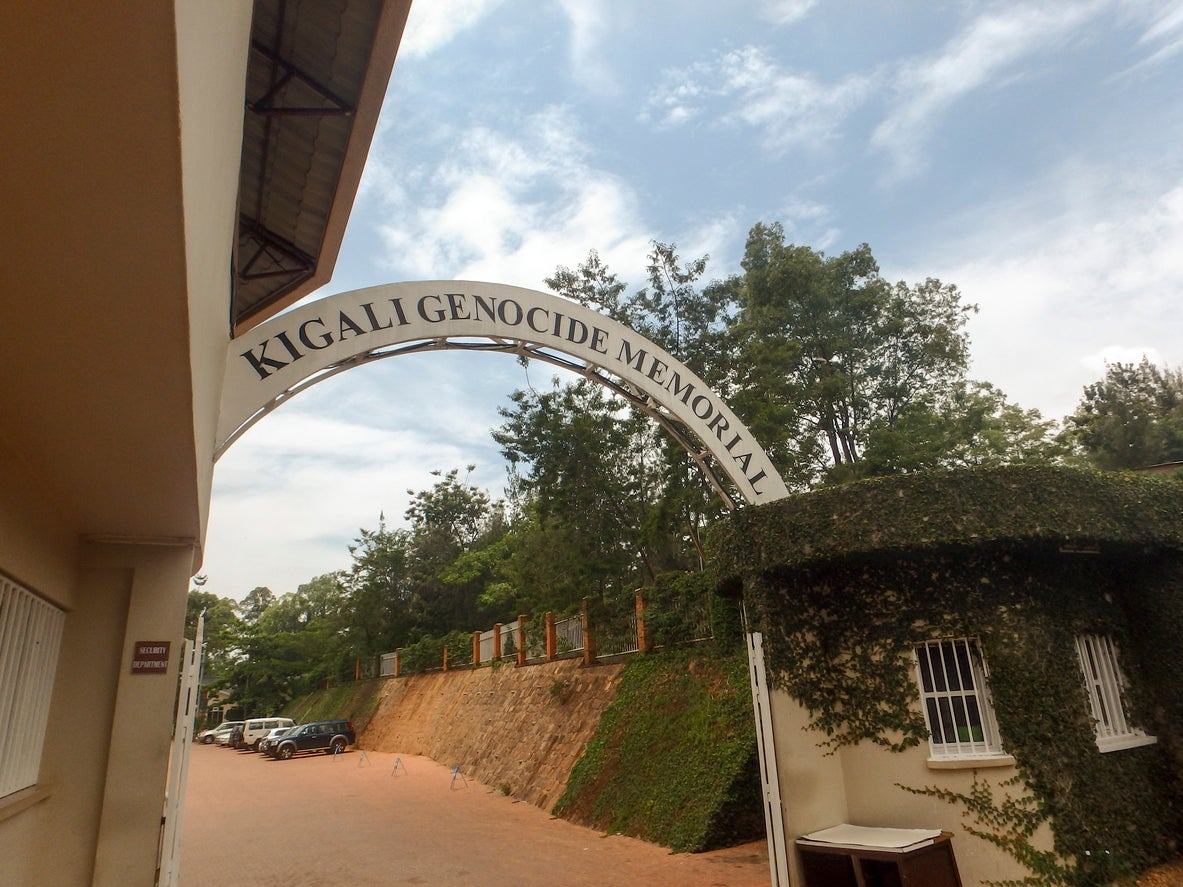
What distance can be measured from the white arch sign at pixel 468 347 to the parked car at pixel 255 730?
99.2 ft

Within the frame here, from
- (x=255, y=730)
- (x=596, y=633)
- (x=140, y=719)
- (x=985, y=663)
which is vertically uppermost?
(x=596, y=633)

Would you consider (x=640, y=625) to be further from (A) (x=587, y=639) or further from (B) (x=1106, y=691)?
(B) (x=1106, y=691)

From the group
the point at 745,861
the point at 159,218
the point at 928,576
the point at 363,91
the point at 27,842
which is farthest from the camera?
the point at 745,861

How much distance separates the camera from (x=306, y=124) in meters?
6.73

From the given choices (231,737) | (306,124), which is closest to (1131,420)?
(306,124)

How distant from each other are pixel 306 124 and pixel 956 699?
28.2 feet

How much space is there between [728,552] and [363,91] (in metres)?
6.46

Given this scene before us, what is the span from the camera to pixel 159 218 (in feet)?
6.60

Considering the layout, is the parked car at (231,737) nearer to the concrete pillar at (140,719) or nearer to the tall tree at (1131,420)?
the concrete pillar at (140,719)

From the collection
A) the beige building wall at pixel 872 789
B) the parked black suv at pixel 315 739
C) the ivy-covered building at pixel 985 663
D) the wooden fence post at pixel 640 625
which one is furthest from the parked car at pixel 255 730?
the ivy-covered building at pixel 985 663

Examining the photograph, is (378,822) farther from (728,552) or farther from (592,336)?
(592,336)

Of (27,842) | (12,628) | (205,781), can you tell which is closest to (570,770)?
(27,842)

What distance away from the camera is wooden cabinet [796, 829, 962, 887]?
692 cm

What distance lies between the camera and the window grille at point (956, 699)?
796cm
